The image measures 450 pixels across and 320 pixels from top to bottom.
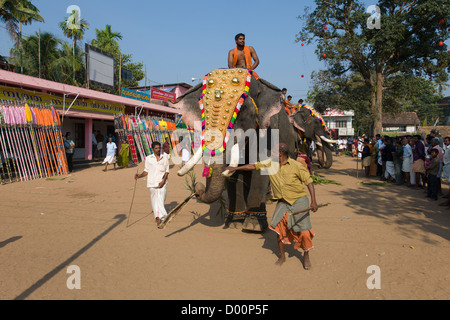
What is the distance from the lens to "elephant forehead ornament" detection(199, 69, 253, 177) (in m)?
4.32

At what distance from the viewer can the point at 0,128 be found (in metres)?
10.2

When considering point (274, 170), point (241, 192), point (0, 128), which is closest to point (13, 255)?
point (241, 192)

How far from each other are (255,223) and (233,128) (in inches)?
67.1

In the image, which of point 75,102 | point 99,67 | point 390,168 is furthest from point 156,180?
point 99,67

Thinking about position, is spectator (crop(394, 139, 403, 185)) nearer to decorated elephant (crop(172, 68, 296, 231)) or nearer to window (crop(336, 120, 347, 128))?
decorated elephant (crop(172, 68, 296, 231))

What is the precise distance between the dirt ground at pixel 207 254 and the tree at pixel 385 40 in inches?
602

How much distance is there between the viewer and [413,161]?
31.3ft

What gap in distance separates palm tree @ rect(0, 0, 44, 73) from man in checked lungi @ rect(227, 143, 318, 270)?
21.2 m

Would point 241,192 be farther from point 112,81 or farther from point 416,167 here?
point 112,81

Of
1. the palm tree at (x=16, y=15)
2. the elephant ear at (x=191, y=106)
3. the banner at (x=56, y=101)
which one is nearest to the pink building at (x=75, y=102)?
the banner at (x=56, y=101)

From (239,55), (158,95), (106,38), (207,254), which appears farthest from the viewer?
(106,38)

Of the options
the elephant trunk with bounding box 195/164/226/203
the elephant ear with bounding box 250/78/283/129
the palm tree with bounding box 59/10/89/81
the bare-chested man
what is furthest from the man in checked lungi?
the palm tree with bounding box 59/10/89/81

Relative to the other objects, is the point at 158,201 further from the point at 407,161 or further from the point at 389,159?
the point at 389,159

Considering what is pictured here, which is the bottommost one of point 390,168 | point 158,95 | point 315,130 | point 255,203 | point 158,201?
point 158,201
